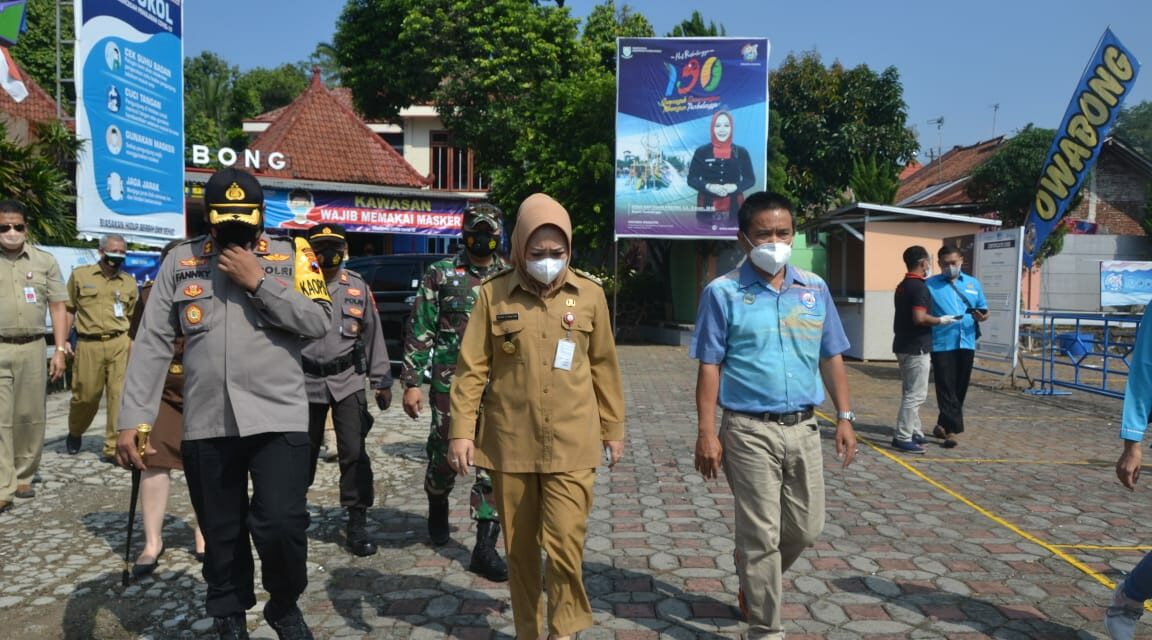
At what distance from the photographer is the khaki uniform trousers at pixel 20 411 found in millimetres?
5980

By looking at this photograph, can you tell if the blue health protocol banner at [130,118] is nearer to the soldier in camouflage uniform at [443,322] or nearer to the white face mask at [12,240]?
the white face mask at [12,240]

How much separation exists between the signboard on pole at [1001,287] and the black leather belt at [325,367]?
10.7 meters

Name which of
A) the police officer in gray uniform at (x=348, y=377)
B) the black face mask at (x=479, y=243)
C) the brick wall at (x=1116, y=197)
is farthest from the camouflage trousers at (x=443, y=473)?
the brick wall at (x=1116, y=197)

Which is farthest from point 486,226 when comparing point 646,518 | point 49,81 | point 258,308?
point 49,81

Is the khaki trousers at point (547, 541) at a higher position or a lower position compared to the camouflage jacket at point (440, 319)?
lower

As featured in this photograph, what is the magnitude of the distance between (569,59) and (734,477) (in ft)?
83.0

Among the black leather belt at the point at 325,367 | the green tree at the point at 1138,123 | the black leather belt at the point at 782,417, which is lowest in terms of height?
the black leather belt at the point at 782,417

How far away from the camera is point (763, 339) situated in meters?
3.73

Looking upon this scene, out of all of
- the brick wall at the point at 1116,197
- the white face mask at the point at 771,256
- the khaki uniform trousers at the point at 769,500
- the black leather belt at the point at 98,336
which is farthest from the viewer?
Result: the brick wall at the point at 1116,197

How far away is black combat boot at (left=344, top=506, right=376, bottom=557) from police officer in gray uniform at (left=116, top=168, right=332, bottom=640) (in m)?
1.51

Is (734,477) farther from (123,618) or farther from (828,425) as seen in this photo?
(828,425)

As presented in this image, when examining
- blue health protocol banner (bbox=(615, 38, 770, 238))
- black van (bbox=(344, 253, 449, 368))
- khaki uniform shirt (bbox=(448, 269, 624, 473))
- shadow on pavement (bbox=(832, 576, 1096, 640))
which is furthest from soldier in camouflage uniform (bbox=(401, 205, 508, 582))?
blue health protocol banner (bbox=(615, 38, 770, 238))

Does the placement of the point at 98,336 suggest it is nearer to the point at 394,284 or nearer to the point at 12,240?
the point at 12,240

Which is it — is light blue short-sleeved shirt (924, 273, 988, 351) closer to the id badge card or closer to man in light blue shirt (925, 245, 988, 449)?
man in light blue shirt (925, 245, 988, 449)
